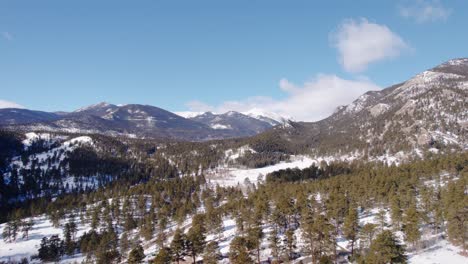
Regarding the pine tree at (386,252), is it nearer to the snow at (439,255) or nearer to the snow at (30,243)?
the snow at (439,255)

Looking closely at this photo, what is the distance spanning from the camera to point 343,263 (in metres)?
65.5

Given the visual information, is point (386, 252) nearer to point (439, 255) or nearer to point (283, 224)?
point (439, 255)

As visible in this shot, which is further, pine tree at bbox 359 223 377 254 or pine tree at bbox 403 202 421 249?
pine tree at bbox 359 223 377 254

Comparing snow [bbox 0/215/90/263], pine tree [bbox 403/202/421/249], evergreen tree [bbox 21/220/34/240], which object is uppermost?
pine tree [bbox 403/202/421/249]

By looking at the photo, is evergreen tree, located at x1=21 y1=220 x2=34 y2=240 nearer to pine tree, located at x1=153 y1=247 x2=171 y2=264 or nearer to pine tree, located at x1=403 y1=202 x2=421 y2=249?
pine tree, located at x1=153 y1=247 x2=171 y2=264

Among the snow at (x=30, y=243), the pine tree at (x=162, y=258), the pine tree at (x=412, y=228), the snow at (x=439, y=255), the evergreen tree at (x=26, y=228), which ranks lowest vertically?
the snow at (x=30, y=243)

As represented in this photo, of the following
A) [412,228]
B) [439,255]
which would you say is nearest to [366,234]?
[412,228]

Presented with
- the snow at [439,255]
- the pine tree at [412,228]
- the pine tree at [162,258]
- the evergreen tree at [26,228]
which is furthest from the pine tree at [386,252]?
the evergreen tree at [26,228]

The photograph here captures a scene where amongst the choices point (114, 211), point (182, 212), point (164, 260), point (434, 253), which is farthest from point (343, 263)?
point (114, 211)

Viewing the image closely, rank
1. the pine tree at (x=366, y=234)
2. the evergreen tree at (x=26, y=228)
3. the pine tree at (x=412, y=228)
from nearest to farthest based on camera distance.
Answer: the pine tree at (x=412, y=228)
the pine tree at (x=366, y=234)
the evergreen tree at (x=26, y=228)

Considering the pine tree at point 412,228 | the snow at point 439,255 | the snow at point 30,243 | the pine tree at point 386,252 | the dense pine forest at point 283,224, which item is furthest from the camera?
the snow at point 30,243

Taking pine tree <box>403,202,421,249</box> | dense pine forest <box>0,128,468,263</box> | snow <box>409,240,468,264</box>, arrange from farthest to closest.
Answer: dense pine forest <box>0,128,468,263</box>, pine tree <box>403,202,421,249</box>, snow <box>409,240,468,264</box>

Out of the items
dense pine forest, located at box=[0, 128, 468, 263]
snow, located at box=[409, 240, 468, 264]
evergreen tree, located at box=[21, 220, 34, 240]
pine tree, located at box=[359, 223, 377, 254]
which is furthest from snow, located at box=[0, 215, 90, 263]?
snow, located at box=[409, 240, 468, 264]

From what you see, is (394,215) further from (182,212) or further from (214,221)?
(182,212)
